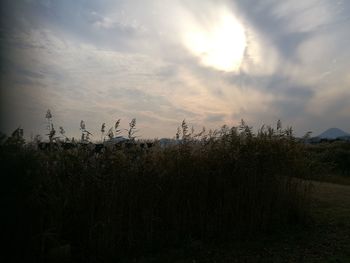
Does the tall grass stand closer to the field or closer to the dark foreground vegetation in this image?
the dark foreground vegetation

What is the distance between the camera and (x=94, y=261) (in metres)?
6.73

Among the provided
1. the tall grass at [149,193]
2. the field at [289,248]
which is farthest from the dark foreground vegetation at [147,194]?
the field at [289,248]

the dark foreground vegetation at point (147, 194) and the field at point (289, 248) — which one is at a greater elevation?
the dark foreground vegetation at point (147, 194)

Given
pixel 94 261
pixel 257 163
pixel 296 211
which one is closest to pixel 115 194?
pixel 94 261

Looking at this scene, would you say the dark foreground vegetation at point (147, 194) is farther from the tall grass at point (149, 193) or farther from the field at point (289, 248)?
the field at point (289, 248)

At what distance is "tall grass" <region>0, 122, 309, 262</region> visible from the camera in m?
6.03

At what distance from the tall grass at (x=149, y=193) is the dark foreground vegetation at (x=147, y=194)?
2 centimetres

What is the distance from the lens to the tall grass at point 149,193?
237 inches

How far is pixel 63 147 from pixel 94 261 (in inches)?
72.6

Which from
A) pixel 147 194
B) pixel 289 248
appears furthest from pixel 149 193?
pixel 289 248

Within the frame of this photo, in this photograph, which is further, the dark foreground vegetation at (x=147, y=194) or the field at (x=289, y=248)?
the field at (x=289, y=248)

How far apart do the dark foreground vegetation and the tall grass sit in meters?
0.02

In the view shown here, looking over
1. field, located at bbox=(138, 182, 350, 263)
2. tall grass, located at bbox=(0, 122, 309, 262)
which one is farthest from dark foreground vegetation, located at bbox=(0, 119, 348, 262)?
field, located at bbox=(138, 182, 350, 263)

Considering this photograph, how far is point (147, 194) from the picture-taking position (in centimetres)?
760
